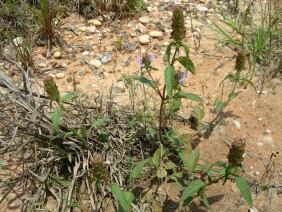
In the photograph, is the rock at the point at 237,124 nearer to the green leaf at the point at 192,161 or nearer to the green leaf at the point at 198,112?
the green leaf at the point at 198,112

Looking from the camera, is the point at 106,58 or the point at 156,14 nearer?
the point at 106,58

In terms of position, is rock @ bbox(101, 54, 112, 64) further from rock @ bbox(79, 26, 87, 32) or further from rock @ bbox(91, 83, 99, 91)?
rock @ bbox(79, 26, 87, 32)

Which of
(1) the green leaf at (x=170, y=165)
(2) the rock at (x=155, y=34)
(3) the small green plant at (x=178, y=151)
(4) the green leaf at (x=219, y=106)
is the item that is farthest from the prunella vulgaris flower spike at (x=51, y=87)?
(2) the rock at (x=155, y=34)

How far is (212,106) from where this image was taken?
94.3 inches

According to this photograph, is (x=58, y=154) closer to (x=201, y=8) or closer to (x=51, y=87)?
(x=51, y=87)

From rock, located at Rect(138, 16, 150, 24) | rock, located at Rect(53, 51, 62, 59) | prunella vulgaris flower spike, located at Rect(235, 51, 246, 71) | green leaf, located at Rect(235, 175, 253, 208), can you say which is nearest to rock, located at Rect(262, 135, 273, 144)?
prunella vulgaris flower spike, located at Rect(235, 51, 246, 71)

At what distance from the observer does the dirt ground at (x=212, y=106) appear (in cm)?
190

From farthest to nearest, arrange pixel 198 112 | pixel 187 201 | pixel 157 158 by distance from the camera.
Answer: pixel 198 112 < pixel 157 158 < pixel 187 201

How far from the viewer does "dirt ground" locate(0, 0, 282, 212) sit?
1.90m

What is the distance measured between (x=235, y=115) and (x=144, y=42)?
99 cm

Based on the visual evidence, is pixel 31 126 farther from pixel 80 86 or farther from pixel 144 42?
pixel 144 42

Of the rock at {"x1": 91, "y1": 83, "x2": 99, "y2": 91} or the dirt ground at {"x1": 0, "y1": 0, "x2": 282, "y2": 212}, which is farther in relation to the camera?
the rock at {"x1": 91, "y1": 83, "x2": 99, "y2": 91}

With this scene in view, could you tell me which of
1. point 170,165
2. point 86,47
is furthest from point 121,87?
point 170,165

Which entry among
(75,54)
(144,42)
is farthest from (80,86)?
(144,42)
